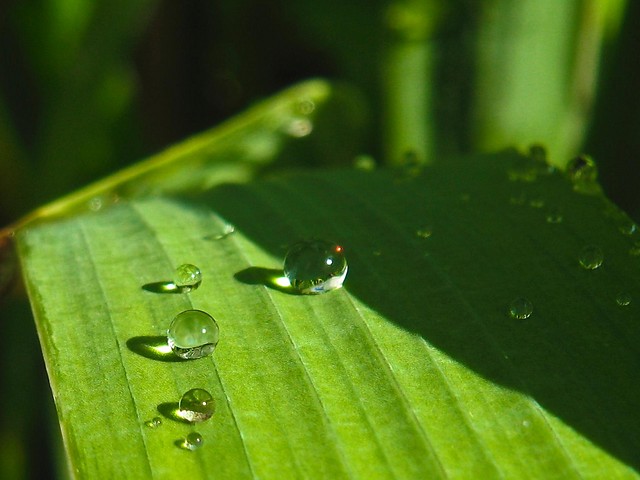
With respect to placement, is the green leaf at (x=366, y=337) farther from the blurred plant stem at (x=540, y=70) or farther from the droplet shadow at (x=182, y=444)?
the blurred plant stem at (x=540, y=70)

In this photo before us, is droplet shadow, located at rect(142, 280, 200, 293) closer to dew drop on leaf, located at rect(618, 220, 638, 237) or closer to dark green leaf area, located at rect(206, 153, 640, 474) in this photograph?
dark green leaf area, located at rect(206, 153, 640, 474)

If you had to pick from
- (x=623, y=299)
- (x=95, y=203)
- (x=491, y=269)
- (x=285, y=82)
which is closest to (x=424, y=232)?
(x=491, y=269)

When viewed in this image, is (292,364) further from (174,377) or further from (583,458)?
(583,458)

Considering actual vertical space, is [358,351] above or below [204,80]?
above

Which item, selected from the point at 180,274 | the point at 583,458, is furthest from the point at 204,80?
the point at 583,458

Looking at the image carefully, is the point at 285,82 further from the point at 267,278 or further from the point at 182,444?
the point at 182,444

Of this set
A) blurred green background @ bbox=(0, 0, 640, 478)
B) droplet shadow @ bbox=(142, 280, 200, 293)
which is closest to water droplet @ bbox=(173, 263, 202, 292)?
droplet shadow @ bbox=(142, 280, 200, 293)
